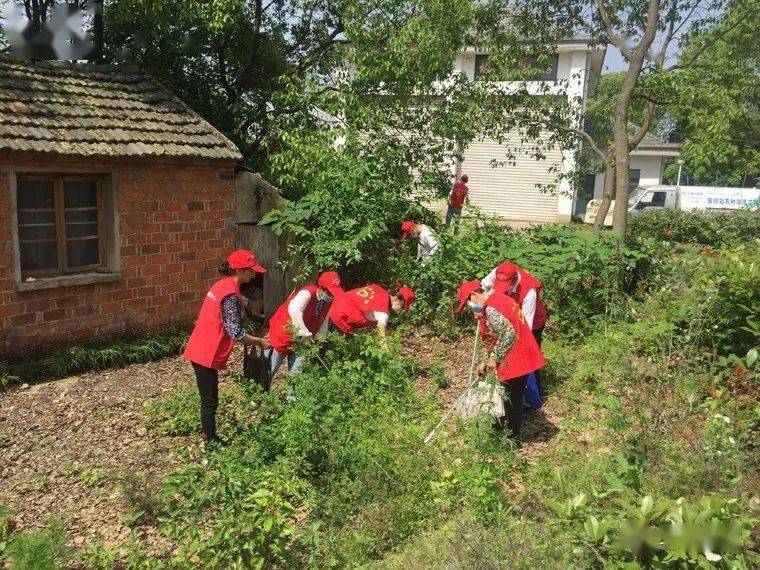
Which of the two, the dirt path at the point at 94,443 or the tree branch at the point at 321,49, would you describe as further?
the tree branch at the point at 321,49

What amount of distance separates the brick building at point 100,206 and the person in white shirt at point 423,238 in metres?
2.66

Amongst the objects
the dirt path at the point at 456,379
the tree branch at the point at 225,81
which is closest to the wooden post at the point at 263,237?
the dirt path at the point at 456,379

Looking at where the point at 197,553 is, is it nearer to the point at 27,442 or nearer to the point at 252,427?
the point at 252,427

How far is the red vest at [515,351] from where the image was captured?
5.59m

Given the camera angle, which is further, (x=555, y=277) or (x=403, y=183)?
(x=403, y=183)

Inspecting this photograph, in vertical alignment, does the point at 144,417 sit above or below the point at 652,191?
below

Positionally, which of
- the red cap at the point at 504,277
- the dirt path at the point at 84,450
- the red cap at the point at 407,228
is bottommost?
the dirt path at the point at 84,450

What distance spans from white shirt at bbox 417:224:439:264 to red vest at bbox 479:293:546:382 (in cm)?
441

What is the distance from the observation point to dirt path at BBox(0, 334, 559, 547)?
500 cm

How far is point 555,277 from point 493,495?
5185 mm

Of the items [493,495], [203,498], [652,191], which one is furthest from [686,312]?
[652,191]

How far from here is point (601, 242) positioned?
31.9ft

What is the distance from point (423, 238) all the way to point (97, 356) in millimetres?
4841

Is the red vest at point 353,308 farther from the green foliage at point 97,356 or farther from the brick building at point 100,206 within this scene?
the brick building at point 100,206
